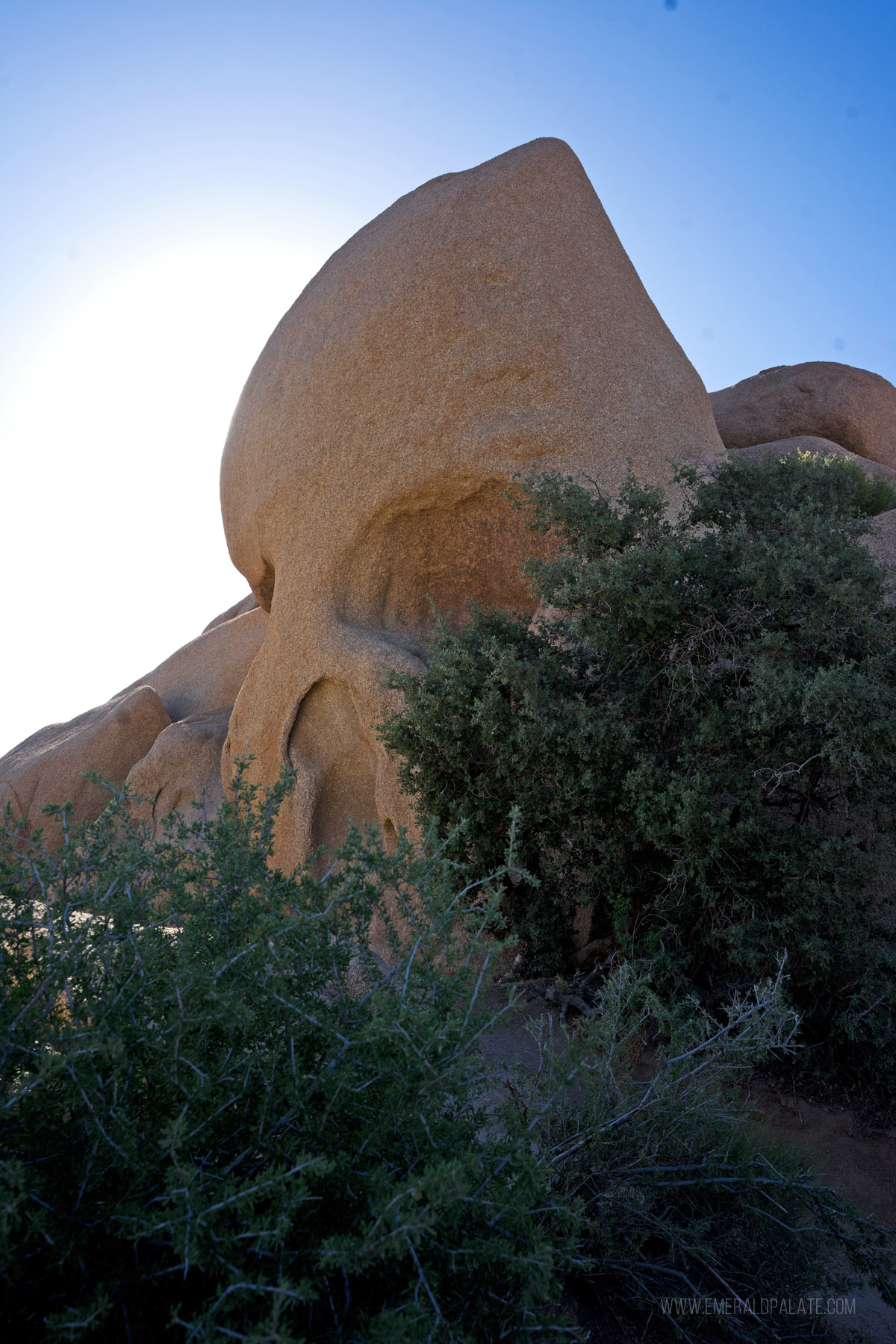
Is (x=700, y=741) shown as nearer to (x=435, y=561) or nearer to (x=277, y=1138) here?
(x=277, y=1138)

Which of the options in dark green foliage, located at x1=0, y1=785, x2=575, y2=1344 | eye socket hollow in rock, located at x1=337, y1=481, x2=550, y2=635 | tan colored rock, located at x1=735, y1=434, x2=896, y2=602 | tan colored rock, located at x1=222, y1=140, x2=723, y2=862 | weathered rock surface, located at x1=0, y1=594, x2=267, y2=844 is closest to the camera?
dark green foliage, located at x1=0, y1=785, x2=575, y2=1344

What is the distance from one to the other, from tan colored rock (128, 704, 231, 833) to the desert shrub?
6.93 meters

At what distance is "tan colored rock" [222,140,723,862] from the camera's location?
9203 millimetres

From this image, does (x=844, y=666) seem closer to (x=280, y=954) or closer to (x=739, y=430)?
(x=280, y=954)

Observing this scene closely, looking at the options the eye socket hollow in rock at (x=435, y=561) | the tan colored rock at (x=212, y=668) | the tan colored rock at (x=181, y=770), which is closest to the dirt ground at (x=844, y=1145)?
the eye socket hollow in rock at (x=435, y=561)

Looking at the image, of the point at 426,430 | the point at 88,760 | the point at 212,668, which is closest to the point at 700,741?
the point at 426,430

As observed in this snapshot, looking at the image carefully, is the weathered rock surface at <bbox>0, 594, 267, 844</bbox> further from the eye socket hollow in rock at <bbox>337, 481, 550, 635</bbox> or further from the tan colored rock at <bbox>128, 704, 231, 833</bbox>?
the eye socket hollow in rock at <bbox>337, 481, 550, 635</bbox>

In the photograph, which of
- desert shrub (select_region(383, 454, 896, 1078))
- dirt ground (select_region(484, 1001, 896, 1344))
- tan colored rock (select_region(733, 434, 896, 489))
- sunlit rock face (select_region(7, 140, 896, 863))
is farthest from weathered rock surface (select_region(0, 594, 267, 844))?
tan colored rock (select_region(733, 434, 896, 489))

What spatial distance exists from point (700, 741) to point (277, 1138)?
157 inches

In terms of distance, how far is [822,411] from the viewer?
1585 centimetres

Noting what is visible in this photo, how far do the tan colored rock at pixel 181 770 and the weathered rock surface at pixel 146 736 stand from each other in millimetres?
17

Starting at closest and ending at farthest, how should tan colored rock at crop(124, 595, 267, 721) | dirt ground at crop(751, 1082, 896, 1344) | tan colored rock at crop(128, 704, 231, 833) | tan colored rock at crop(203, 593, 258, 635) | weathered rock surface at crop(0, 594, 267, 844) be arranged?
dirt ground at crop(751, 1082, 896, 1344)
tan colored rock at crop(128, 704, 231, 833)
weathered rock surface at crop(0, 594, 267, 844)
tan colored rock at crop(124, 595, 267, 721)
tan colored rock at crop(203, 593, 258, 635)

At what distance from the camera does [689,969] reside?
5.96 meters

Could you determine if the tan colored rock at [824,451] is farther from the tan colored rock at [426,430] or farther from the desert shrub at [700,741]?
the desert shrub at [700,741]
